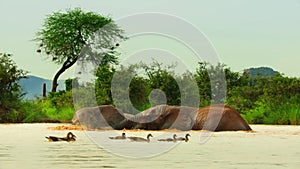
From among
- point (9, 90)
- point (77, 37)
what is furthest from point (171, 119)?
point (77, 37)

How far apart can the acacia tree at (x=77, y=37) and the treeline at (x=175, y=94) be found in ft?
60.4

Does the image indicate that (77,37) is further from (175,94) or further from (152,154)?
(152,154)

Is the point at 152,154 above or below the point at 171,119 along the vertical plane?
below

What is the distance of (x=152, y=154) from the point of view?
12406 millimetres

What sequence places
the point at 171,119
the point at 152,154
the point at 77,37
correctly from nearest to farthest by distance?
the point at 152,154
the point at 171,119
the point at 77,37

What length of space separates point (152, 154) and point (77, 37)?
44281mm

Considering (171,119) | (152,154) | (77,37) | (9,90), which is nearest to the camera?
(152,154)

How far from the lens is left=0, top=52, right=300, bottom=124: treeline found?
2750cm

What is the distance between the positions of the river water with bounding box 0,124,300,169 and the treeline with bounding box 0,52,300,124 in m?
10.4

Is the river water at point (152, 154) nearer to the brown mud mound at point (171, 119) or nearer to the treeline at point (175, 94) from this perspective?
the brown mud mound at point (171, 119)

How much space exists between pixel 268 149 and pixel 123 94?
16.7 meters

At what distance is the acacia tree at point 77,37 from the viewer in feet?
180

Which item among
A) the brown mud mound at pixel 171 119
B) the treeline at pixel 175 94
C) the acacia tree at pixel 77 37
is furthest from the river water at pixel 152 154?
the acacia tree at pixel 77 37

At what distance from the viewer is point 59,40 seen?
5572cm
